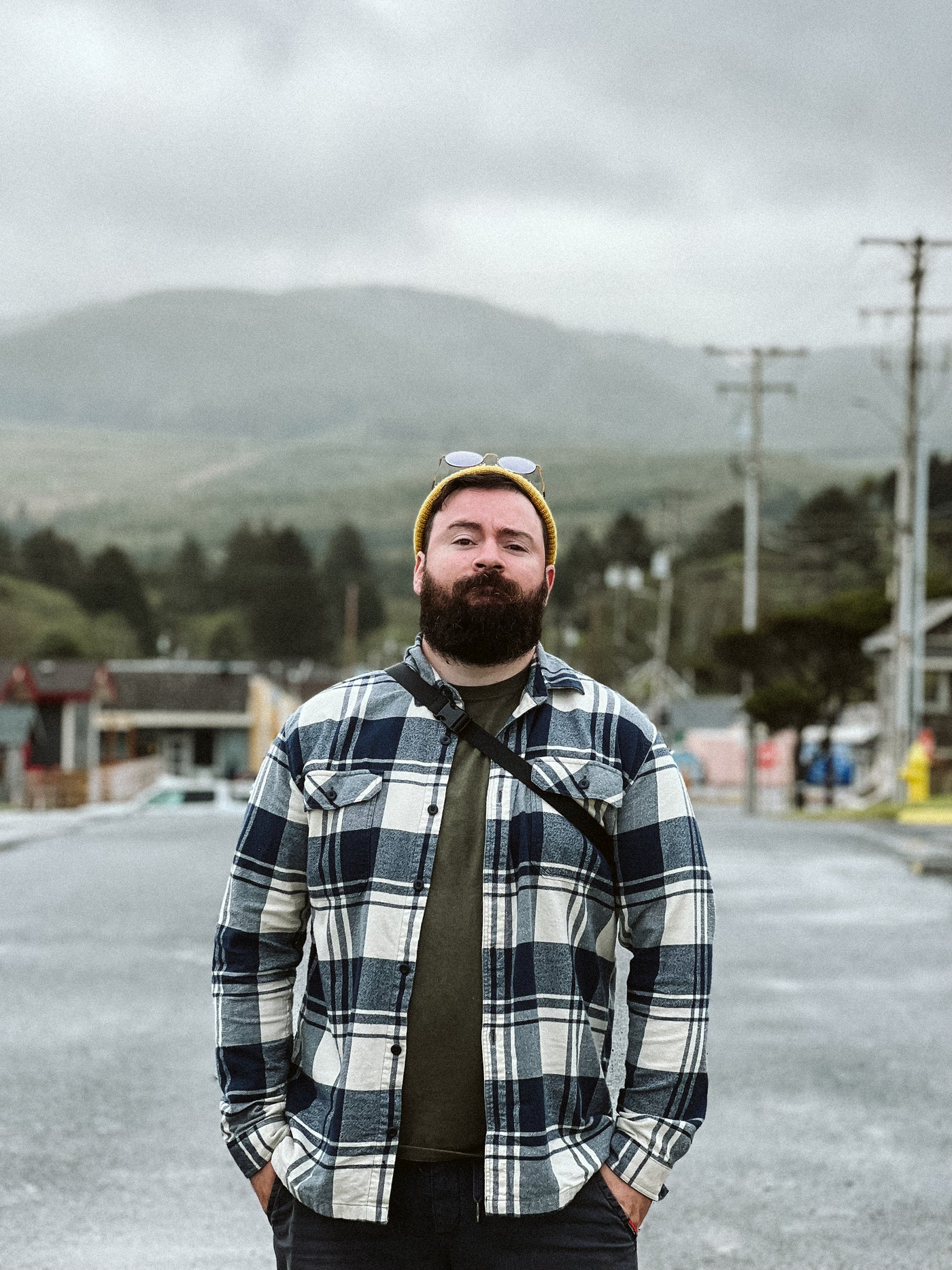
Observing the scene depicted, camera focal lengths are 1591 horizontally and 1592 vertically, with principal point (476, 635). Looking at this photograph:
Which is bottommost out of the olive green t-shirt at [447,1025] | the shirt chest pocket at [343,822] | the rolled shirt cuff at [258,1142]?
the rolled shirt cuff at [258,1142]

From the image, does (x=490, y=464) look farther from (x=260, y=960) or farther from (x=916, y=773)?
(x=916, y=773)

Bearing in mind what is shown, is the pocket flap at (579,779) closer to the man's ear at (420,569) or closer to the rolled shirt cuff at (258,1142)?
the man's ear at (420,569)

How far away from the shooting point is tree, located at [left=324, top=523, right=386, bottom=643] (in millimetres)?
170750

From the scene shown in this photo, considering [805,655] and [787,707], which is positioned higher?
[805,655]

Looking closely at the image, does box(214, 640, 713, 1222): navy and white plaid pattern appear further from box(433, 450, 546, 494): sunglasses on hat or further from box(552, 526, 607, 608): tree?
box(552, 526, 607, 608): tree

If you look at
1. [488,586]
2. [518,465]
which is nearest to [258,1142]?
[488,586]

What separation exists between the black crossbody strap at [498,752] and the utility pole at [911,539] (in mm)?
31431

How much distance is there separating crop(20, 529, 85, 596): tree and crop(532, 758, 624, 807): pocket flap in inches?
6188

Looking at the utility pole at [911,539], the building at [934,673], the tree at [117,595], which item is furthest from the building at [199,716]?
the tree at [117,595]

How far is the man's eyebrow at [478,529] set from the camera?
303 centimetres

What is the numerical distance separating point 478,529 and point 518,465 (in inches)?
12.6

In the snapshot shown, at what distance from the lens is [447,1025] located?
278cm

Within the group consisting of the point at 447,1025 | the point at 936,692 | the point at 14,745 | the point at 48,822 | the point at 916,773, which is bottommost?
the point at 14,745

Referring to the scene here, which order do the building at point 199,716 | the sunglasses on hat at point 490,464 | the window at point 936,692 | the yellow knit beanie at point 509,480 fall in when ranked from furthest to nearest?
the building at point 199,716
the window at point 936,692
the sunglasses on hat at point 490,464
the yellow knit beanie at point 509,480
